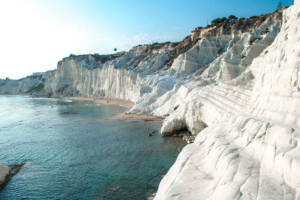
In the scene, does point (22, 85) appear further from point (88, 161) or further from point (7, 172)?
point (88, 161)

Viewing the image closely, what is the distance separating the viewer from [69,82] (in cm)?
10794

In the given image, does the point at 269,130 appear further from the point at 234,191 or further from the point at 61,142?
the point at 61,142

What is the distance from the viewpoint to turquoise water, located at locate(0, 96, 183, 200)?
552 inches

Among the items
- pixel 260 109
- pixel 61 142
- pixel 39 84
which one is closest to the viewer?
pixel 260 109

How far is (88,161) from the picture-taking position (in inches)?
757

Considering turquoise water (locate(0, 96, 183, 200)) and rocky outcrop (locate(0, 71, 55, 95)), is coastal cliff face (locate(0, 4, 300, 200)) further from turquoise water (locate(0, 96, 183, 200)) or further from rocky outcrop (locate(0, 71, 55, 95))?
rocky outcrop (locate(0, 71, 55, 95))

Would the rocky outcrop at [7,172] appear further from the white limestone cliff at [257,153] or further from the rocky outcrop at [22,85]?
the rocky outcrop at [22,85]

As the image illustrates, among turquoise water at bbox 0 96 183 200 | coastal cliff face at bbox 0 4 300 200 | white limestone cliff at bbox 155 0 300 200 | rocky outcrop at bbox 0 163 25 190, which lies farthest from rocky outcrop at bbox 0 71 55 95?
white limestone cliff at bbox 155 0 300 200

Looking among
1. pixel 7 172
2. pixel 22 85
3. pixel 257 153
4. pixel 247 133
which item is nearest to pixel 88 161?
pixel 7 172

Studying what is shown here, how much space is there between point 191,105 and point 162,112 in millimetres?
14417

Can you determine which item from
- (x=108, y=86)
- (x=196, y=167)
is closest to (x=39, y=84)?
(x=108, y=86)

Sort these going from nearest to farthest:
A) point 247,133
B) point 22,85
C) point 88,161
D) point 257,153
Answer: point 257,153 → point 247,133 → point 88,161 → point 22,85

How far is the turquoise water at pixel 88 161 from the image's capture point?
1402cm

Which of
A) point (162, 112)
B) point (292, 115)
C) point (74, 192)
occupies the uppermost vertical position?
point (292, 115)
